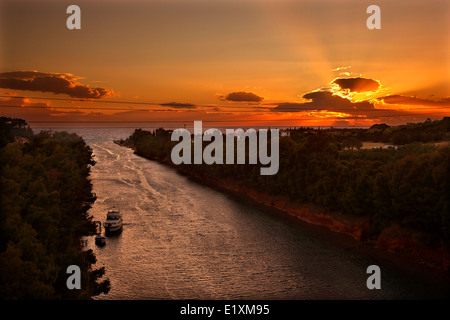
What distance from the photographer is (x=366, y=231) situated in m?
41.5

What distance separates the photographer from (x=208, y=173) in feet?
282

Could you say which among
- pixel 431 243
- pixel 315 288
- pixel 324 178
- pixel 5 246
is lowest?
pixel 315 288

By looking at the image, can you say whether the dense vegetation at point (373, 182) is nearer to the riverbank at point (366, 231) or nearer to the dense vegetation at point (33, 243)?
the riverbank at point (366, 231)

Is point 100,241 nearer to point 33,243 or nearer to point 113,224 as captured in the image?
point 113,224

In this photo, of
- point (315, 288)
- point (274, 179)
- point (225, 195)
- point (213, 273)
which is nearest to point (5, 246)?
point (213, 273)

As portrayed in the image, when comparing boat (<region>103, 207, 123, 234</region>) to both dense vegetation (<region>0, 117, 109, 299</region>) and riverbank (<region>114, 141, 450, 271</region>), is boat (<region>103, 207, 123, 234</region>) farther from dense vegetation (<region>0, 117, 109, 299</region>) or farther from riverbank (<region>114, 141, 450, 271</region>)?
riverbank (<region>114, 141, 450, 271</region>)

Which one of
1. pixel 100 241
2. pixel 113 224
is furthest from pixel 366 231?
pixel 100 241

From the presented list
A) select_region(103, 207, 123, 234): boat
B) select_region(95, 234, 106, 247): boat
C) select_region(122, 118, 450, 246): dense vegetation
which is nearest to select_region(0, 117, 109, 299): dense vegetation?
select_region(95, 234, 106, 247): boat

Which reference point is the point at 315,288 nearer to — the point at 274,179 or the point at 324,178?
the point at 324,178

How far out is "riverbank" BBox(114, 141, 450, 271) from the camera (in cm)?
3419

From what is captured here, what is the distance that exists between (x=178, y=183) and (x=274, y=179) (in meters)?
26.7

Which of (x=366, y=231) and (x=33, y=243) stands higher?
(x=33, y=243)

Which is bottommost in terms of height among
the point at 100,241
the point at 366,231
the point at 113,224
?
the point at 100,241
